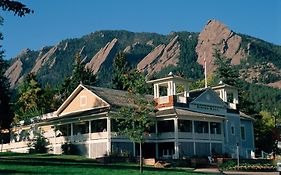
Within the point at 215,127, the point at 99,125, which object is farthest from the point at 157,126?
the point at 215,127

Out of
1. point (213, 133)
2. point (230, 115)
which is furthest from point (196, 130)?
point (230, 115)

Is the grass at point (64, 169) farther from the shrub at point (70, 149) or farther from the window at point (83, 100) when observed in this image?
A: the window at point (83, 100)

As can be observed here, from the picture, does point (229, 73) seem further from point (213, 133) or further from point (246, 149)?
point (213, 133)

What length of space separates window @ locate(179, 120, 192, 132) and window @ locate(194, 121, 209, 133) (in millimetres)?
963

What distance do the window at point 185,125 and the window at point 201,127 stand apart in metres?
0.96

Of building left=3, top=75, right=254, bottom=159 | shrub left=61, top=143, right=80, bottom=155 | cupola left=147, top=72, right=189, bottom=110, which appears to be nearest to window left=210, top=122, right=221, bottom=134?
building left=3, top=75, right=254, bottom=159

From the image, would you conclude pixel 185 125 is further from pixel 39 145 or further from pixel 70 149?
pixel 39 145

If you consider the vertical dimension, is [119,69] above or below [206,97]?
above

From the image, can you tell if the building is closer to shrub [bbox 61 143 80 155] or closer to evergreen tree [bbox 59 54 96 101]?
shrub [bbox 61 143 80 155]

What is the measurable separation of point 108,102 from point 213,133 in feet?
41.9

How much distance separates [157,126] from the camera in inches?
2034

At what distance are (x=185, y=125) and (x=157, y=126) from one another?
311 cm

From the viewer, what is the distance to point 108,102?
49094mm

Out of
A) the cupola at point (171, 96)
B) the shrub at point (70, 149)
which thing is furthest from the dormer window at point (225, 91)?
the shrub at point (70, 149)
